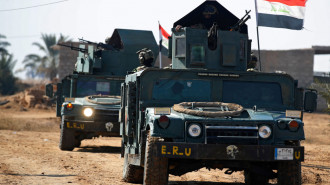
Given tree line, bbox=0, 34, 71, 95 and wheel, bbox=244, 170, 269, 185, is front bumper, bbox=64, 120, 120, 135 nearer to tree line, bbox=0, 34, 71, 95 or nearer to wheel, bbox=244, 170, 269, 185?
wheel, bbox=244, 170, 269, 185

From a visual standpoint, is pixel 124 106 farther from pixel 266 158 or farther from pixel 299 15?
pixel 299 15

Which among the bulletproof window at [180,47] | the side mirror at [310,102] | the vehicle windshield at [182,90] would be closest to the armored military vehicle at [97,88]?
the bulletproof window at [180,47]

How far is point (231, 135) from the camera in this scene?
7.06m

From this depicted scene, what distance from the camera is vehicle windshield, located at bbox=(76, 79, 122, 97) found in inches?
581

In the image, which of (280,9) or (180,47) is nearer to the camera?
(180,47)

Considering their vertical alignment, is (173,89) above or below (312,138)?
above

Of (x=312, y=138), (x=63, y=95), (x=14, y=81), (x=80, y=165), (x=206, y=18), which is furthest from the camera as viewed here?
(x=14, y=81)

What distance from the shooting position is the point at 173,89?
8180 millimetres

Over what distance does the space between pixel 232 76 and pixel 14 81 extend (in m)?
43.8

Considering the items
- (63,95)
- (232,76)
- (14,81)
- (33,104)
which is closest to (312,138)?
(63,95)

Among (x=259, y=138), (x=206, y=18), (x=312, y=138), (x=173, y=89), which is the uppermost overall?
(x=206, y=18)

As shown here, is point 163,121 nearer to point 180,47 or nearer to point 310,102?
point 310,102

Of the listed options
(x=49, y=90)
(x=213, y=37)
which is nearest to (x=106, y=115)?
(x=49, y=90)

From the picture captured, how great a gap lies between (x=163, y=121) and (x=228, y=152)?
2.65 feet
